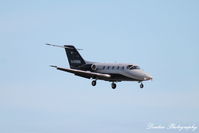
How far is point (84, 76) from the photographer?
312ft

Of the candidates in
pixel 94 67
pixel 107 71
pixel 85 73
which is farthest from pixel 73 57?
pixel 107 71

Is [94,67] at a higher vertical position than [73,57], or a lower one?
lower

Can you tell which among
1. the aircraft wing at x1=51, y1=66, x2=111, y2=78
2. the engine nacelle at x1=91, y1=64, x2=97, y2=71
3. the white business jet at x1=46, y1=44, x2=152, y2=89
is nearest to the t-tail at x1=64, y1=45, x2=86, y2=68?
the white business jet at x1=46, y1=44, x2=152, y2=89

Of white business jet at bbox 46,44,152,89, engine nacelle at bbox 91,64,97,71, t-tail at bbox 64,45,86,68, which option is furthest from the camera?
t-tail at bbox 64,45,86,68

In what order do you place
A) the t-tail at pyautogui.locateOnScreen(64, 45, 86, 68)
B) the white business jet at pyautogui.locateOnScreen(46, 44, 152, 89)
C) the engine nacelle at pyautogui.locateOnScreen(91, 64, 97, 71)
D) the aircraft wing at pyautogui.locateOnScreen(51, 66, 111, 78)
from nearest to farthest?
the white business jet at pyautogui.locateOnScreen(46, 44, 152, 89) → the aircraft wing at pyautogui.locateOnScreen(51, 66, 111, 78) → the engine nacelle at pyautogui.locateOnScreen(91, 64, 97, 71) → the t-tail at pyautogui.locateOnScreen(64, 45, 86, 68)

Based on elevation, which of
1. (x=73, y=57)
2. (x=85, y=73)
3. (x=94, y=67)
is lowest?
(x=85, y=73)

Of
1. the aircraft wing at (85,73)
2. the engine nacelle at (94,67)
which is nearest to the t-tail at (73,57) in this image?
the engine nacelle at (94,67)

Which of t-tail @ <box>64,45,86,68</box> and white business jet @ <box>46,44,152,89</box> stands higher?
t-tail @ <box>64,45,86,68</box>

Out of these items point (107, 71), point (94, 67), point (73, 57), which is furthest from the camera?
point (73, 57)

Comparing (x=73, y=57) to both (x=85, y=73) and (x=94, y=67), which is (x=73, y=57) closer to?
(x=94, y=67)

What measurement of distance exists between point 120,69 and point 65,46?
486 inches

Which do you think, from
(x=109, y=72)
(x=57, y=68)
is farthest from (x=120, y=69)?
(x=57, y=68)

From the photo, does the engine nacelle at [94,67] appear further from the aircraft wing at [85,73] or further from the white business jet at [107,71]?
the aircraft wing at [85,73]

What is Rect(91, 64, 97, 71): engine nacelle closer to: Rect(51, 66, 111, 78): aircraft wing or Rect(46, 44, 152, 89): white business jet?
Rect(46, 44, 152, 89): white business jet
